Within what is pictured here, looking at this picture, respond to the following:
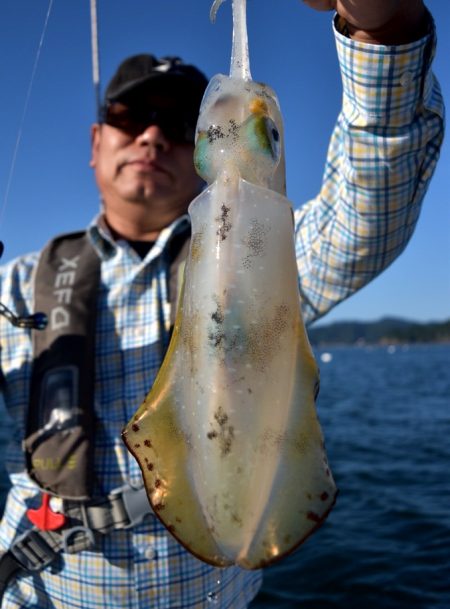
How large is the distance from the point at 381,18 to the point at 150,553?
255 cm

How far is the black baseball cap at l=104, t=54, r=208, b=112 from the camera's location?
3580 millimetres

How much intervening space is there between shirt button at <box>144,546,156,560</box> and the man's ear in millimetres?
2368

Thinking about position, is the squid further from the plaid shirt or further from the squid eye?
the plaid shirt

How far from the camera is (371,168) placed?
2490mm

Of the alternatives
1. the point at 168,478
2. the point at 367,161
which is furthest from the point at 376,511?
the point at 168,478

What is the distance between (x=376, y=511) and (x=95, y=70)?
7.43 m

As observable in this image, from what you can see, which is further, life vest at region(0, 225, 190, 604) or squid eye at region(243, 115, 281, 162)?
life vest at region(0, 225, 190, 604)

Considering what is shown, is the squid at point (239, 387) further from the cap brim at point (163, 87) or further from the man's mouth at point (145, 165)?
the cap brim at point (163, 87)

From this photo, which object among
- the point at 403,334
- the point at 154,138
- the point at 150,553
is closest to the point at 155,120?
the point at 154,138

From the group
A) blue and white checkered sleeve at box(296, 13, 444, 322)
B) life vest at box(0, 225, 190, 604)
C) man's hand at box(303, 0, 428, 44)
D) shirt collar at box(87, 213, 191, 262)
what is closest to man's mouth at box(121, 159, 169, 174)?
shirt collar at box(87, 213, 191, 262)

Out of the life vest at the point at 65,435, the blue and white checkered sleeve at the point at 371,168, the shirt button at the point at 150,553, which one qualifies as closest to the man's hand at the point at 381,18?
the blue and white checkered sleeve at the point at 371,168

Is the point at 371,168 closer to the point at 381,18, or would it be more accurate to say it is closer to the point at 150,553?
the point at 381,18

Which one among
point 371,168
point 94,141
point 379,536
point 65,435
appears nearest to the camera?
point 371,168

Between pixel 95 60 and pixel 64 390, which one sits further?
pixel 95 60
